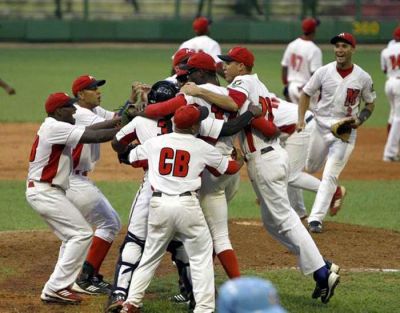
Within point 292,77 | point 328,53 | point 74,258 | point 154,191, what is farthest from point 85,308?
point 328,53

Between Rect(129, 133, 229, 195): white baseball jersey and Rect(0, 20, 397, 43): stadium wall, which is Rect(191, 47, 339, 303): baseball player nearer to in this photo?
Rect(129, 133, 229, 195): white baseball jersey

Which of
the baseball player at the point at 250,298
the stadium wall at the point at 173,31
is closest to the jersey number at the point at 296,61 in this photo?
the baseball player at the point at 250,298

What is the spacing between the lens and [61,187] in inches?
330

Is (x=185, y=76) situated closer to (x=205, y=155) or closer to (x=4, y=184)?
(x=205, y=155)

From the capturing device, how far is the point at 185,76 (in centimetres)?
820

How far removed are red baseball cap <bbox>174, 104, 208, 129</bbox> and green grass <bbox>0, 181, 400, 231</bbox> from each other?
4.87 meters

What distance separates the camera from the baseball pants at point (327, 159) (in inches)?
440

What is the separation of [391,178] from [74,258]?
27.5ft

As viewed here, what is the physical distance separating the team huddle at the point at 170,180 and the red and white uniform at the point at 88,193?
0.01 metres

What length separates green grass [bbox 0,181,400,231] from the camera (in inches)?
485

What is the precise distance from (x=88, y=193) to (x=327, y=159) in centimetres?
375

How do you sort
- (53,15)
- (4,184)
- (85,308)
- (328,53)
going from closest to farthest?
1. (85,308)
2. (4,184)
3. (328,53)
4. (53,15)

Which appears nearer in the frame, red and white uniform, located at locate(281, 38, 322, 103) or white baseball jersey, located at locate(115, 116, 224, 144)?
white baseball jersey, located at locate(115, 116, 224, 144)

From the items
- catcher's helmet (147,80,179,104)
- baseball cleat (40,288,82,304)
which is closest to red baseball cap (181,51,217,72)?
catcher's helmet (147,80,179,104)
